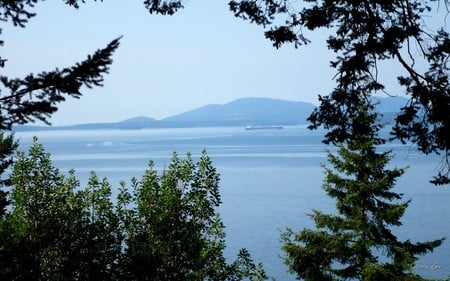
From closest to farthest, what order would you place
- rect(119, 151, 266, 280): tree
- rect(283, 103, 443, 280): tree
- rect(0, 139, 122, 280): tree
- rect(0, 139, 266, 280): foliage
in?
rect(0, 139, 122, 280): tree, rect(0, 139, 266, 280): foliage, rect(119, 151, 266, 280): tree, rect(283, 103, 443, 280): tree

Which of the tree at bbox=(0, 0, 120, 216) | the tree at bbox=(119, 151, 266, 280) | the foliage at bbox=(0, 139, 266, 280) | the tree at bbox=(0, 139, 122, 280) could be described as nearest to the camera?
the tree at bbox=(0, 0, 120, 216)

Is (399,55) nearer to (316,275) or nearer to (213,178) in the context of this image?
(213,178)

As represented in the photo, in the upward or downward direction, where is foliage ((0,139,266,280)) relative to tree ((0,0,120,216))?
downward

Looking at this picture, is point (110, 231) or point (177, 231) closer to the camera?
point (177, 231)

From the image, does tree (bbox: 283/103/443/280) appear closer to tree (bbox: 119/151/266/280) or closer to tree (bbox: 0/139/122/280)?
tree (bbox: 119/151/266/280)

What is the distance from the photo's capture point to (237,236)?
5519 centimetres

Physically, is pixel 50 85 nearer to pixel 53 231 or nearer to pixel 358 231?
pixel 53 231

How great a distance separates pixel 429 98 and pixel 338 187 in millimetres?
13385

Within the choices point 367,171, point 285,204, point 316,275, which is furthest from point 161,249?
point 285,204

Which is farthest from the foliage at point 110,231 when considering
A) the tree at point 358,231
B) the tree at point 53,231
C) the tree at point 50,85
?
the tree at point 50,85

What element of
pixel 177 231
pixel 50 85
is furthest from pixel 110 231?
pixel 50 85

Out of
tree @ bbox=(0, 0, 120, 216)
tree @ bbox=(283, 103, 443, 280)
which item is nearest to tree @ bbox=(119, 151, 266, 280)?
tree @ bbox=(283, 103, 443, 280)

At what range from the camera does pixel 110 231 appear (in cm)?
1411

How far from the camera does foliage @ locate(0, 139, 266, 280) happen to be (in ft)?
42.5
